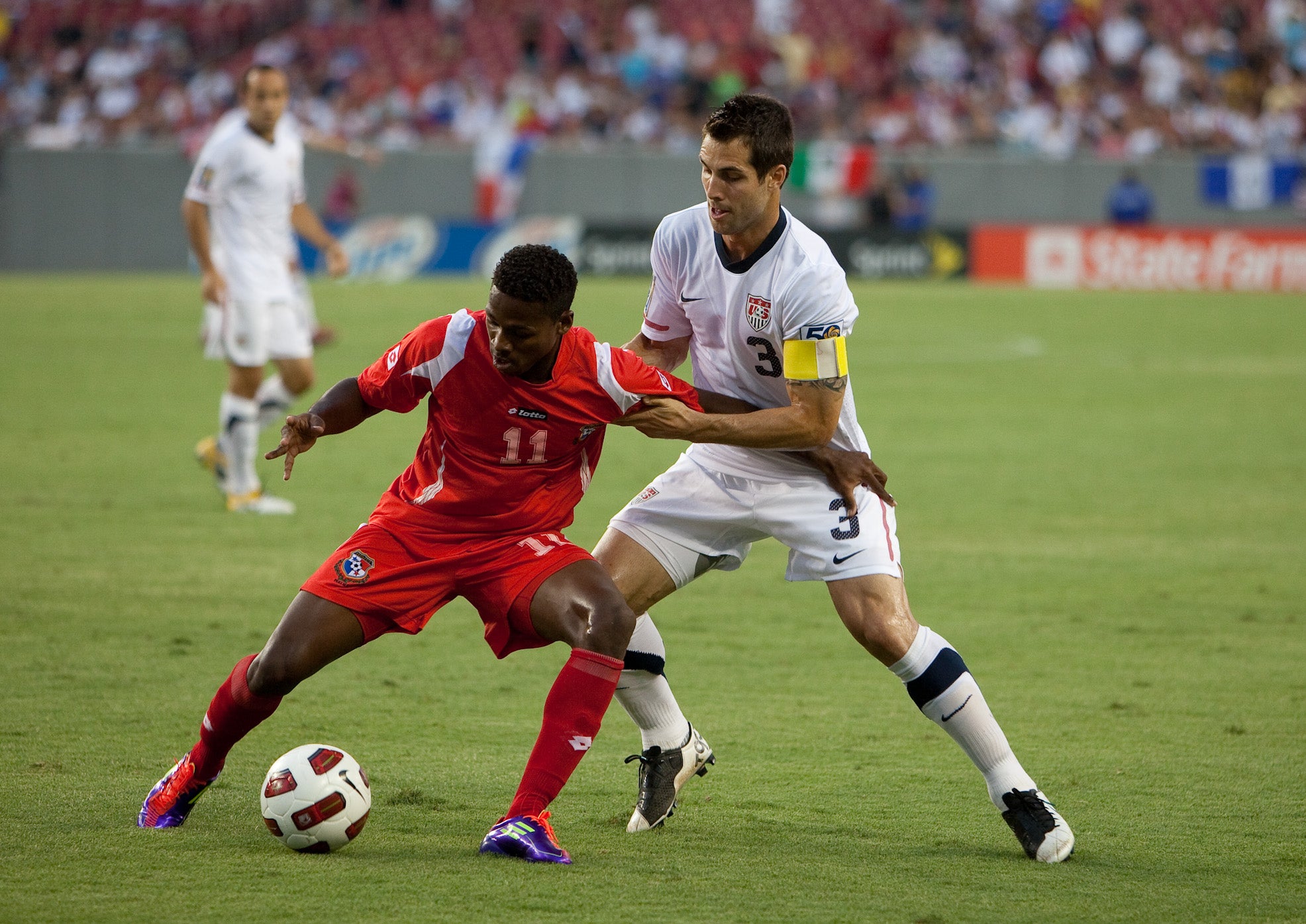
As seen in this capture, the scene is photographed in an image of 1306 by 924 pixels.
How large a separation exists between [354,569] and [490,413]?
1.90 ft

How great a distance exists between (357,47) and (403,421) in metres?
20.6

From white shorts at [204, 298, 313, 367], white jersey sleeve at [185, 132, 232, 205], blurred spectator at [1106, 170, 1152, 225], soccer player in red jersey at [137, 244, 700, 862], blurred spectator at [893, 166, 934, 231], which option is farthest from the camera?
blurred spectator at [893, 166, 934, 231]

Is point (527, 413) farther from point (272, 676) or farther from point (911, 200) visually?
point (911, 200)

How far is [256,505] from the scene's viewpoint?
9.58 m

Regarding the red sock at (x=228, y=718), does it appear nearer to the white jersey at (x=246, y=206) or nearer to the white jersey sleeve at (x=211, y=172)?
the white jersey at (x=246, y=206)

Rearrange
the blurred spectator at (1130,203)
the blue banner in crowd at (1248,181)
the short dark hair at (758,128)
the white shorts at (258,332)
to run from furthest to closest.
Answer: the blue banner in crowd at (1248,181)
the blurred spectator at (1130,203)
the white shorts at (258,332)
the short dark hair at (758,128)

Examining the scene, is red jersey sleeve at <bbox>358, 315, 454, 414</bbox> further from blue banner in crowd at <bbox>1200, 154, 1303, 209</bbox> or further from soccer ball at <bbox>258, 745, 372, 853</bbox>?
blue banner in crowd at <bbox>1200, 154, 1303, 209</bbox>

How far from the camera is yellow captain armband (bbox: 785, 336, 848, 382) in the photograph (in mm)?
4531

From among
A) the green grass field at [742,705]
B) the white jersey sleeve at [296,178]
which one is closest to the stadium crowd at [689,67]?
the green grass field at [742,705]

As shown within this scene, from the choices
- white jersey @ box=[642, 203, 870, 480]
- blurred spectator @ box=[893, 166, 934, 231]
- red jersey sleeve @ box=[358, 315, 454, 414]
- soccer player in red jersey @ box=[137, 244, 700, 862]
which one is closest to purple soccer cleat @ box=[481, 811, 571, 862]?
soccer player in red jersey @ box=[137, 244, 700, 862]

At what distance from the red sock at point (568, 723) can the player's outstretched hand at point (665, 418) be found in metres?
0.65

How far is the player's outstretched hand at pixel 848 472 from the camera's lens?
15.5ft

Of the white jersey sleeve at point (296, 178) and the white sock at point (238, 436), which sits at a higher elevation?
the white jersey sleeve at point (296, 178)

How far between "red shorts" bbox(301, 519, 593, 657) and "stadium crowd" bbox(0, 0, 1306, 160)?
2709cm
